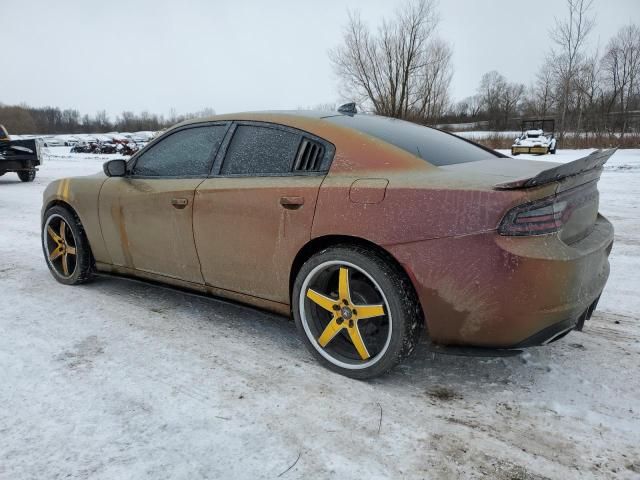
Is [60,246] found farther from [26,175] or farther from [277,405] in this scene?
[26,175]

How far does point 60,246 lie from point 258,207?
230 centimetres

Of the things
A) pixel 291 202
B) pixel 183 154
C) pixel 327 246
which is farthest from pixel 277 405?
pixel 183 154

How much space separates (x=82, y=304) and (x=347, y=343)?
6.98 feet

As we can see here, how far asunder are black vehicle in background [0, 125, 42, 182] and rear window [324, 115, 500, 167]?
494 inches

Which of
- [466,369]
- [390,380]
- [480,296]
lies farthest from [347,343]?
[480,296]

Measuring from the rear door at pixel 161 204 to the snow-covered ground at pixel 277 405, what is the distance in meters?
0.41

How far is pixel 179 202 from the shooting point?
3090 mm

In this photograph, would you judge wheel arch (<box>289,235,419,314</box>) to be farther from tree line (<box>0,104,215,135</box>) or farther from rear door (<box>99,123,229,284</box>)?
tree line (<box>0,104,215,135</box>)

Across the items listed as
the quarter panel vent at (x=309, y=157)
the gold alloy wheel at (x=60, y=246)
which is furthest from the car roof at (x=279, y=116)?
the gold alloy wheel at (x=60, y=246)

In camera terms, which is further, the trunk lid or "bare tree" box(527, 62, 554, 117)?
"bare tree" box(527, 62, 554, 117)

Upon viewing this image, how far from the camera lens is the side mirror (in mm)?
3500

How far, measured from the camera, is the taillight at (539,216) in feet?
6.57

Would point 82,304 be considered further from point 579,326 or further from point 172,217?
Answer: point 579,326

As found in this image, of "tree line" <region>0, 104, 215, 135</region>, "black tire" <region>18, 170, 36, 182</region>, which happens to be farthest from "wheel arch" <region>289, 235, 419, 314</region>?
"tree line" <region>0, 104, 215, 135</region>
